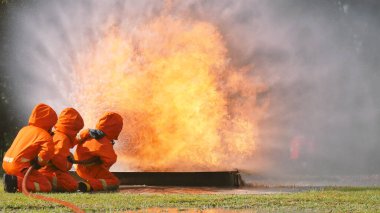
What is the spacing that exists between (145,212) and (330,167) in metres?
22.9

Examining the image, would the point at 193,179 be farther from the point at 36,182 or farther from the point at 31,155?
the point at 31,155

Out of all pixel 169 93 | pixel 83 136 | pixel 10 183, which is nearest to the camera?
pixel 10 183

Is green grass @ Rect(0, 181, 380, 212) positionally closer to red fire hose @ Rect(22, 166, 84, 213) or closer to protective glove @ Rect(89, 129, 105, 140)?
red fire hose @ Rect(22, 166, 84, 213)

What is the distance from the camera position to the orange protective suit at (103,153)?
13.1 metres

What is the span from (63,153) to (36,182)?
79 centimetres

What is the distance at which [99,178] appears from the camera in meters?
13.3

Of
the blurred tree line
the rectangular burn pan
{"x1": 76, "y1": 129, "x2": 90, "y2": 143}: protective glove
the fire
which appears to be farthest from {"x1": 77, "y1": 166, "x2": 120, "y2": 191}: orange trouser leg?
the blurred tree line

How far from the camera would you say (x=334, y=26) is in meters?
33.1

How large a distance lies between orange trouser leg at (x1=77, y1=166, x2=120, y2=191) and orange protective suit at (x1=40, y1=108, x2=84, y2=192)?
39 centimetres

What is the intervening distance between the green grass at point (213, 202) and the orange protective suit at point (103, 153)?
207 centimetres

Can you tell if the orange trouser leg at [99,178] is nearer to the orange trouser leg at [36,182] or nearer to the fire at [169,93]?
the orange trouser leg at [36,182]

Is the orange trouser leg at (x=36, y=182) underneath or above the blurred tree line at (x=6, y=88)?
underneath

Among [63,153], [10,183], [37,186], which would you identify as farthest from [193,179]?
[10,183]

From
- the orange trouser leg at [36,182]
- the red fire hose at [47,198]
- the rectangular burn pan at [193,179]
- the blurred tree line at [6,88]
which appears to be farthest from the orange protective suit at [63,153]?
the blurred tree line at [6,88]
